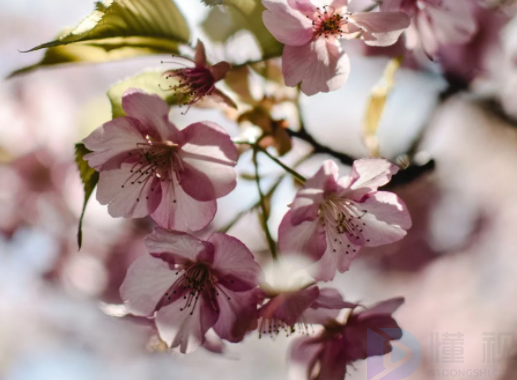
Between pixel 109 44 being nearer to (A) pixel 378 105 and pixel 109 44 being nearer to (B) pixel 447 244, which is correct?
(A) pixel 378 105

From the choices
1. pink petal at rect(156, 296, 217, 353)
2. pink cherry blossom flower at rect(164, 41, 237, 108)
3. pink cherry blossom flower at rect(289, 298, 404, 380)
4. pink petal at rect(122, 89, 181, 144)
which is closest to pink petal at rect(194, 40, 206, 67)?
pink cherry blossom flower at rect(164, 41, 237, 108)

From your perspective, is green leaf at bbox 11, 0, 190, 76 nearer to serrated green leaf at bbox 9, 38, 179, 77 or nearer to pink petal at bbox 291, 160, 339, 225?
serrated green leaf at bbox 9, 38, 179, 77

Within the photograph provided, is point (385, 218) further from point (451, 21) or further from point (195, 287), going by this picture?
point (451, 21)

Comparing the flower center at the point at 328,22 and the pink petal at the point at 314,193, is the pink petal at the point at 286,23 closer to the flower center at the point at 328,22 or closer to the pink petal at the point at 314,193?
the flower center at the point at 328,22

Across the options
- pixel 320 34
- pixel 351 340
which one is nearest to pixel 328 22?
pixel 320 34

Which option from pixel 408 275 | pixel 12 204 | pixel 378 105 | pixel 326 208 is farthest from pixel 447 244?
pixel 12 204

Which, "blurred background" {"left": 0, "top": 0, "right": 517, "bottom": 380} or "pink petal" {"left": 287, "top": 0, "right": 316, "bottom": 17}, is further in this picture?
"blurred background" {"left": 0, "top": 0, "right": 517, "bottom": 380}
